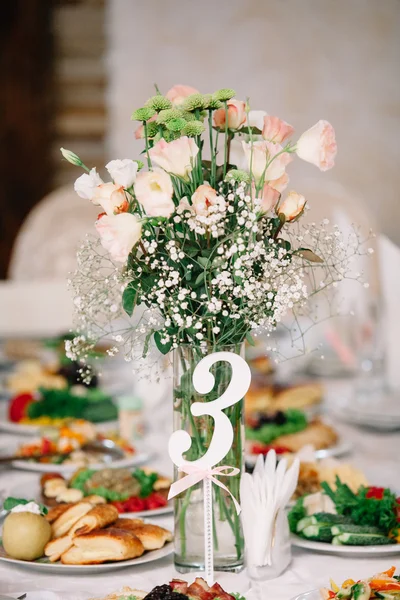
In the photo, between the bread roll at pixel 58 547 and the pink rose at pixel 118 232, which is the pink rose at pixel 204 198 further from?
the bread roll at pixel 58 547

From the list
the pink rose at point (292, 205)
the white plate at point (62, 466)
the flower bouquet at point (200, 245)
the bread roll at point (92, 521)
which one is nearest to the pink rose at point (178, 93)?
the flower bouquet at point (200, 245)

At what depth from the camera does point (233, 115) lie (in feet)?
3.97

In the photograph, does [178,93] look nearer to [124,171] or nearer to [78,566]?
[124,171]

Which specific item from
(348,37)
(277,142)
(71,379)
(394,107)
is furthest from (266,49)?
(277,142)

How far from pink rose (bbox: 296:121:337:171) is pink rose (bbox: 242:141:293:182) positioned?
0.03 m

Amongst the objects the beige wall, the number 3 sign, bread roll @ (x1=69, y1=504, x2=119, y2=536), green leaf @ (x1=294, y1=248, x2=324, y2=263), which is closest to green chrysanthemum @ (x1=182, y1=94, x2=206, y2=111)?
green leaf @ (x1=294, y1=248, x2=324, y2=263)

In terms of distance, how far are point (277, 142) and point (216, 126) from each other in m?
0.11

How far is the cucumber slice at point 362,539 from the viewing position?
4.20 ft

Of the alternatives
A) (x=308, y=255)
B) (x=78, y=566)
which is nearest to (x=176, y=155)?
(x=308, y=255)

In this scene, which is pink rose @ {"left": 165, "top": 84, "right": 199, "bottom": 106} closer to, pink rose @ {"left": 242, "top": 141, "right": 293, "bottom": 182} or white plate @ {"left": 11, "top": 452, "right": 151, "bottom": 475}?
pink rose @ {"left": 242, "top": 141, "right": 293, "bottom": 182}

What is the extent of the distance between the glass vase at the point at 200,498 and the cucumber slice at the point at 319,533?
15 centimetres

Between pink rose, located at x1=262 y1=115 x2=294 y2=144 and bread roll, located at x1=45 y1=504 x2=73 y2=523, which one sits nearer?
pink rose, located at x1=262 y1=115 x2=294 y2=144

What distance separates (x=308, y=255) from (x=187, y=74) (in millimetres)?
4421

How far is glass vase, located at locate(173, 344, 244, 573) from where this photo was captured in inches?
47.3
